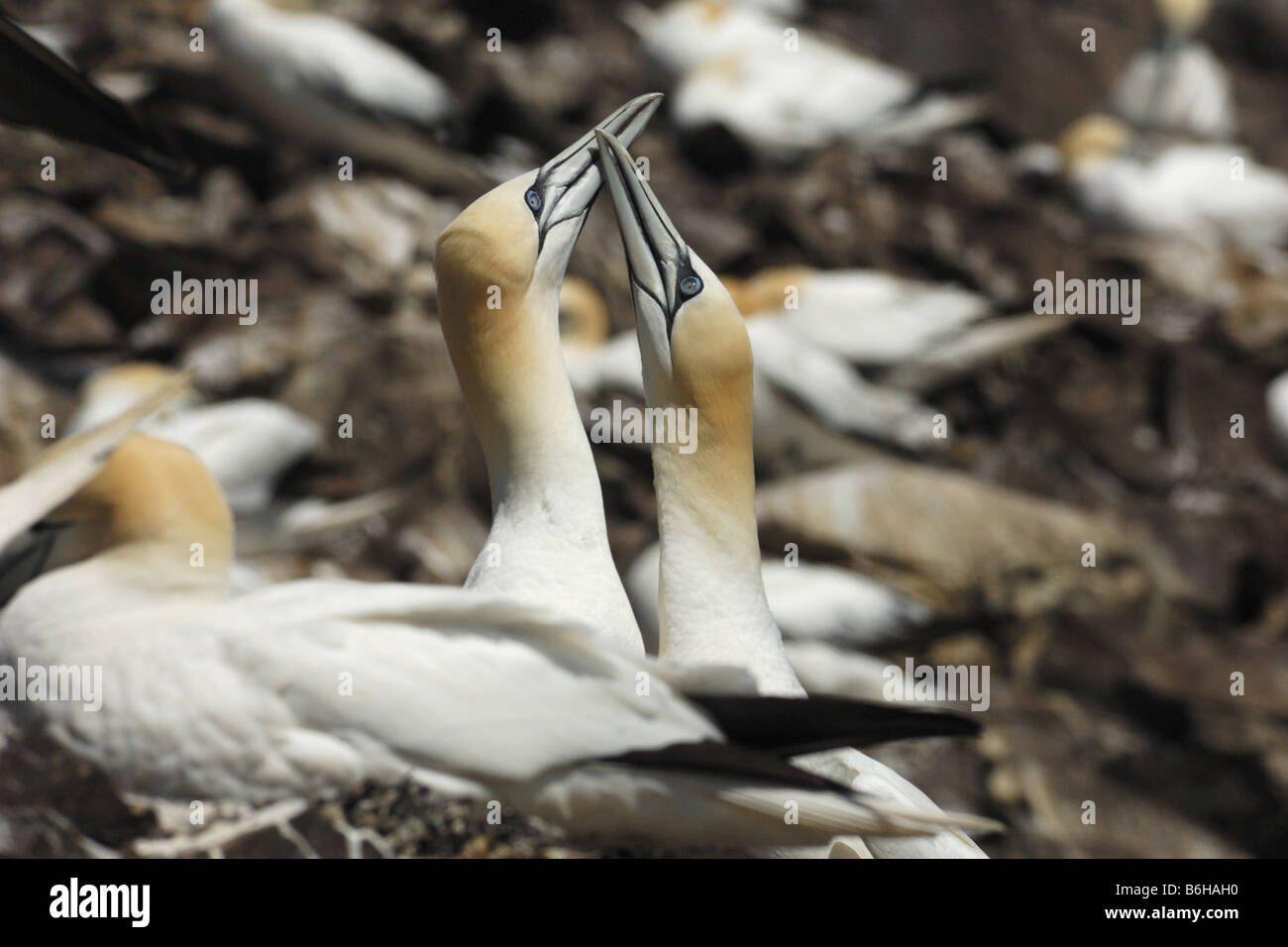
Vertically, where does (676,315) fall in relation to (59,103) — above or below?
below

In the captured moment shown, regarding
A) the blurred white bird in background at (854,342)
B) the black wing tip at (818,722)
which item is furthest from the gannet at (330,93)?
the black wing tip at (818,722)

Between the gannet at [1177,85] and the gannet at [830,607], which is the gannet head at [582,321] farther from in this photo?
the gannet at [1177,85]

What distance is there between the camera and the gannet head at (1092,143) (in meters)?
16.5

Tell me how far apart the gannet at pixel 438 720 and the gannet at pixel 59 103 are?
35.1 inches

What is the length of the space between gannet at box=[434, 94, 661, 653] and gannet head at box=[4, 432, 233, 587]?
596 mm

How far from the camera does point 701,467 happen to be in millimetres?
3725

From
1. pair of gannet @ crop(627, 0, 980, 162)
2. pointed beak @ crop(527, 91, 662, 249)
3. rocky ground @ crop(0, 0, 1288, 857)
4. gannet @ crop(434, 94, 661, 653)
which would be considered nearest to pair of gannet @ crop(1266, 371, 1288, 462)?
rocky ground @ crop(0, 0, 1288, 857)

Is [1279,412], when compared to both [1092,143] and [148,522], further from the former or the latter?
[148,522]

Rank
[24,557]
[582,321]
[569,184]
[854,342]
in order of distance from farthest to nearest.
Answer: [854,342], [582,321], [569,184], [24,557]

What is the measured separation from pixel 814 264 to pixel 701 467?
32.9 feet

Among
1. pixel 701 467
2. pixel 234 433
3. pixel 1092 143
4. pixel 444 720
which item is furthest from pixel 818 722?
pixel 1092 143

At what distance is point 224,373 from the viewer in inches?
378

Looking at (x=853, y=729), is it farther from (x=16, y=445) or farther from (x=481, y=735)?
(x=16, y=445)

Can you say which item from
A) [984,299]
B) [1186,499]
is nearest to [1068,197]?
[984,299]
